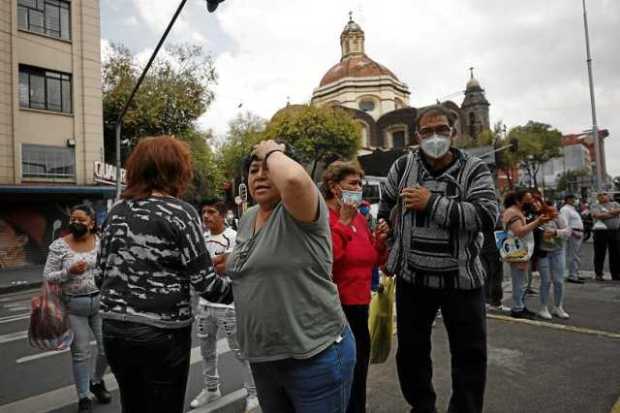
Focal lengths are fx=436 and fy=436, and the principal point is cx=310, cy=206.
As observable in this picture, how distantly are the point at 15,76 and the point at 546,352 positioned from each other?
17.6 metres

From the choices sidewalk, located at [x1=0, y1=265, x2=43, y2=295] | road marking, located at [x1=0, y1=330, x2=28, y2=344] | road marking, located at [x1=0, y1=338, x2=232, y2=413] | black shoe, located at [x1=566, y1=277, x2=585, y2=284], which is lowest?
road marking, located at [x1=0, y1=338, x2=232, y2=413]

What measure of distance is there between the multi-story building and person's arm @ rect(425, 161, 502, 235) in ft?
51.5

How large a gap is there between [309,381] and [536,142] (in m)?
50.8

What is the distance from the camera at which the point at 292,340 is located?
171 centimetres

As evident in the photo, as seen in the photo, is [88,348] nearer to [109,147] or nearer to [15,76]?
[15,76]

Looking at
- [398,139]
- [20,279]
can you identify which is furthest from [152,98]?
[398,139]

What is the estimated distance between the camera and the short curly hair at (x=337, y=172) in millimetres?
3041

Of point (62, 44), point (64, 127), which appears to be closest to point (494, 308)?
point (64, 127)

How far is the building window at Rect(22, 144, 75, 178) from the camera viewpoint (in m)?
15.6

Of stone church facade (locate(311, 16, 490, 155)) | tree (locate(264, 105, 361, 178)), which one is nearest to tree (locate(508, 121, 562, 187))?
stone church facade (locate(311, 16, 490, 155))

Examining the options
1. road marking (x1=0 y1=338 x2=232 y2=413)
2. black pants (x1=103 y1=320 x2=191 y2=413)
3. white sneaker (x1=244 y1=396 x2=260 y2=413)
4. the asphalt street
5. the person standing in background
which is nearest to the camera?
black pants (x1=103 y1=320 x2=191 y2=413)

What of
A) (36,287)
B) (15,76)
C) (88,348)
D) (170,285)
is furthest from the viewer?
(15,76)

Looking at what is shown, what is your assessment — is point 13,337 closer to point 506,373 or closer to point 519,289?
point 506,373

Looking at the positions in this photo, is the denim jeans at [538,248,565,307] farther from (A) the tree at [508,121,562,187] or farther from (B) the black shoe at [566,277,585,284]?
(A) the tree at [508,121,562,187]
